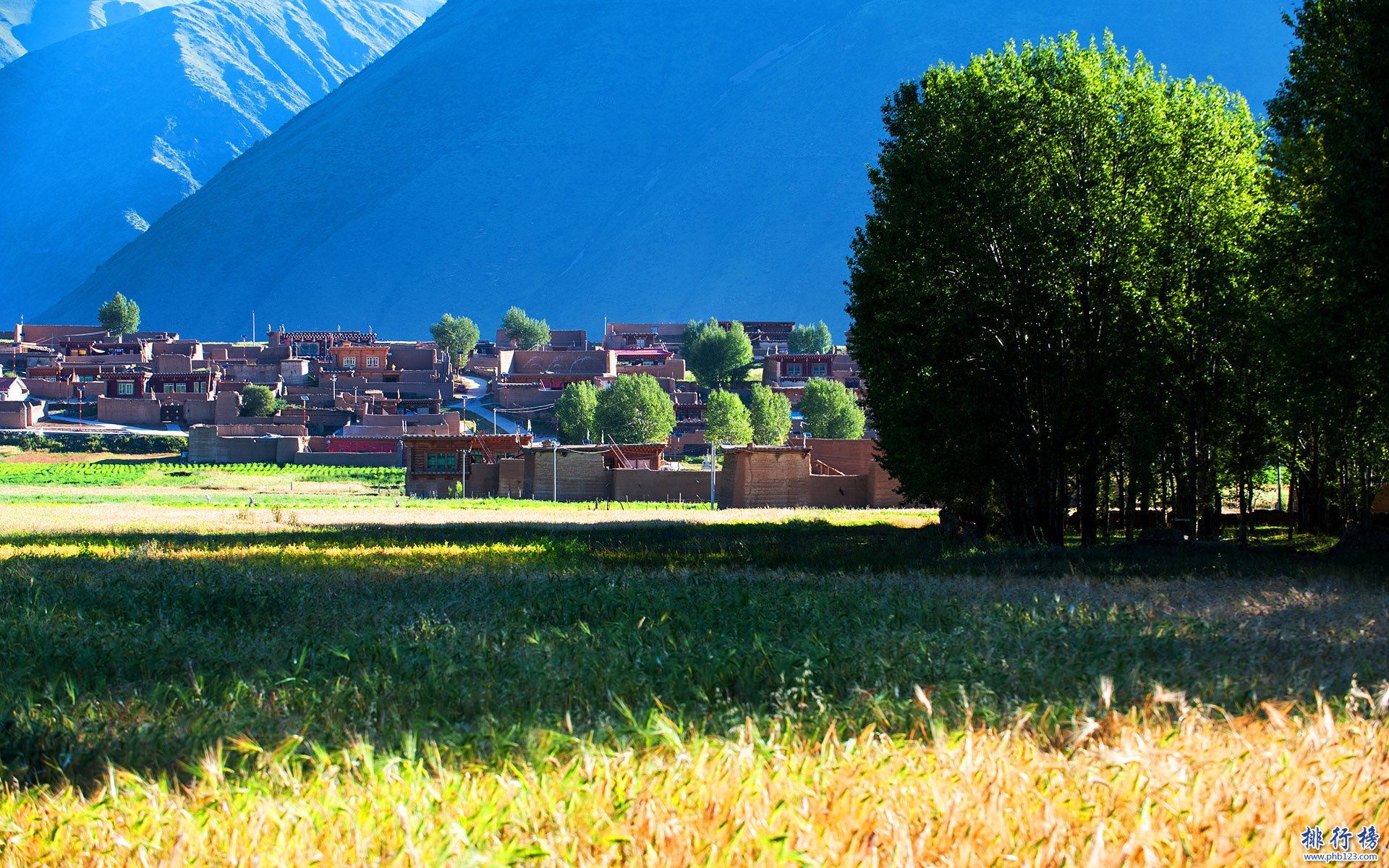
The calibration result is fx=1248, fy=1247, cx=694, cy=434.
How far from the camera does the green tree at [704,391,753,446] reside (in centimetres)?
11981

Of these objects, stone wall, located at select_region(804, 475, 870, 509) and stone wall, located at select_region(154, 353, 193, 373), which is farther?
stone wall, located at select_region(154, 353, 193, 373)

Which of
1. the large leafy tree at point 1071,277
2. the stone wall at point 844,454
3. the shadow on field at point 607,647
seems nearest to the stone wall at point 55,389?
the stone wall at point 844,454

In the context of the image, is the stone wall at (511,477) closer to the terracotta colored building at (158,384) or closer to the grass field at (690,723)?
the grass field at (690,723)

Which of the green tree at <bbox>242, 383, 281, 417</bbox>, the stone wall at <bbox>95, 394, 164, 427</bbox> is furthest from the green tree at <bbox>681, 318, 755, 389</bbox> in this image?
the stone wall at <bbox>95, 394, 164, 427</bbox>

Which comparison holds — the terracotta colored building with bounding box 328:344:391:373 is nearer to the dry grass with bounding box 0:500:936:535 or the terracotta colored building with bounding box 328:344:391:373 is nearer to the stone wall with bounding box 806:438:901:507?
the stone wall with bounding box 806:438:901:507

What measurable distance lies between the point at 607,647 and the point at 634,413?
377ft

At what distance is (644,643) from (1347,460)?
26.7 meters

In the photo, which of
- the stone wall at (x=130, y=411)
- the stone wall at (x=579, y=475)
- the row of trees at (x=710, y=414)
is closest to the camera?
the stone wall at (x=579, y=475)

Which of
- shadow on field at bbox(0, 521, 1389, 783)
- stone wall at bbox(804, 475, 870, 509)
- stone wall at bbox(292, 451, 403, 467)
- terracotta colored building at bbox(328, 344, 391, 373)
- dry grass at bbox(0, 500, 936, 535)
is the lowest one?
dry grass at bbox(0, 500, 936, 535)

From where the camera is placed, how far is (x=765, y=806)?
4543mm

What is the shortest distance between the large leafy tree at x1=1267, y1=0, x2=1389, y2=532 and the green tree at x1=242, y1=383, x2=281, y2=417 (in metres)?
122

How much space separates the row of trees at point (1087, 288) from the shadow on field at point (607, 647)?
1084cm

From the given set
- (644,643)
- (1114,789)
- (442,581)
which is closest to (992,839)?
(1114,789)

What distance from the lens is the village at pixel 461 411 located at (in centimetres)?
7088
